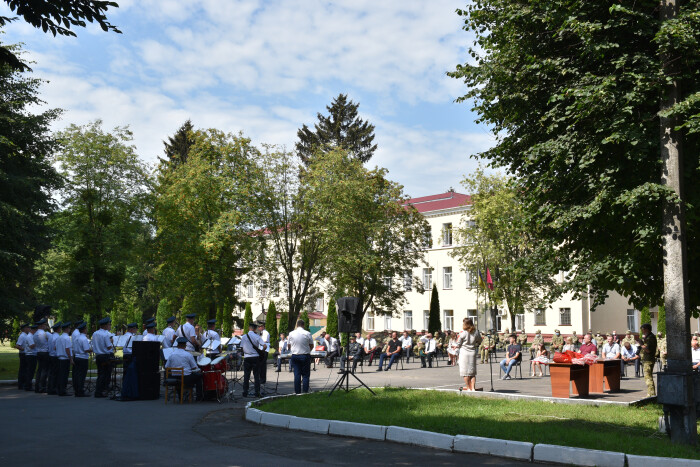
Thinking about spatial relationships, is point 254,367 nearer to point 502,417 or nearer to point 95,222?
point 502,417

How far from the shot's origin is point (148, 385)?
15.8 m

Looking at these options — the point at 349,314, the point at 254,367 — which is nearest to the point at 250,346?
the point at 254,367

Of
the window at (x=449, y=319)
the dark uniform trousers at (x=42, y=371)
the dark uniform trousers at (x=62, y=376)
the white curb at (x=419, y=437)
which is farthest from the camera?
the window at (x=449, y=319)

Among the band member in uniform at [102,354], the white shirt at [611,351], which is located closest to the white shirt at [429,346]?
the white shirt at [611,351]

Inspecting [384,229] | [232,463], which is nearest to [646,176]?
[232,463]

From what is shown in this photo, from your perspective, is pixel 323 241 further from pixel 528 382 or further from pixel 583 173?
pixel 583 173

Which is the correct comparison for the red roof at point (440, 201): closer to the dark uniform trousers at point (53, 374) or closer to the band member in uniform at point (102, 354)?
the dark uniform trousers at point (53, 374)

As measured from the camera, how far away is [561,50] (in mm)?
13523

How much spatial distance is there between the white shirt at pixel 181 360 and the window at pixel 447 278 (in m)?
44.9

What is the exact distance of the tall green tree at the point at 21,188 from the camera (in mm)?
22312

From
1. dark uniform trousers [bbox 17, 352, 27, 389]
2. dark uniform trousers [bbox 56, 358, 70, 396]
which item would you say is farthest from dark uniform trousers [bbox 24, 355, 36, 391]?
dark uniform trousers [bbox 56, 358, 70, 396]

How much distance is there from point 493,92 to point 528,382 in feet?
33.7

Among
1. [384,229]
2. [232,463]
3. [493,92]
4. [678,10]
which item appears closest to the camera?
[232,463]

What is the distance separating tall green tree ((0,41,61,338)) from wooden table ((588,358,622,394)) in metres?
19.0
